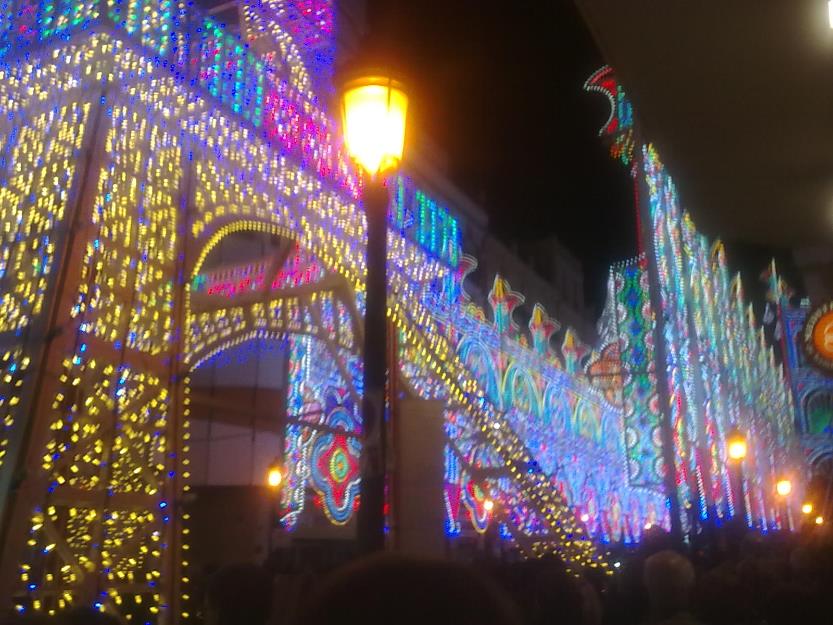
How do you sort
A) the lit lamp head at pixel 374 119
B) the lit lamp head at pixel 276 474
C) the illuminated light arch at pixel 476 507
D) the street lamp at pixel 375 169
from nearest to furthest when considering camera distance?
1. the street lamp at pixel 375 169
2. the lit lamp head at pixel 374 119
3. the lit lamp head at pixel 276 474
4. the illuminated light arch at pixel 476 507

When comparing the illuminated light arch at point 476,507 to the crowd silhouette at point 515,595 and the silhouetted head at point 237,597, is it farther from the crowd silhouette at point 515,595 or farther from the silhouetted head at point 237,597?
the silhouetted head at point 237,597

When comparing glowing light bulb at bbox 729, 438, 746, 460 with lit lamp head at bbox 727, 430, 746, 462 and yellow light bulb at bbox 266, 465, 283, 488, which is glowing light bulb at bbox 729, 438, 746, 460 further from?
yellow light bulb at bbox 266, 465, 283, 488

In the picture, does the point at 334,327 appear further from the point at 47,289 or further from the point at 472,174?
the point at 472,174

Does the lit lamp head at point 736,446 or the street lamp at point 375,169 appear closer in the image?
the street lamp at point 375,169

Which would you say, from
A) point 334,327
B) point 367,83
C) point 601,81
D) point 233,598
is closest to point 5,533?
point 233,598

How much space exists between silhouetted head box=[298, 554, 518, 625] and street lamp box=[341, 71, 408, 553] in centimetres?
323

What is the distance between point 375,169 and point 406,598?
4087 millimetres

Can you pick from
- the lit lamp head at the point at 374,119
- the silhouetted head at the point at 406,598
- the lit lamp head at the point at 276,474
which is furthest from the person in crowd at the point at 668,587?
the lit lamp head at the point at 276,474

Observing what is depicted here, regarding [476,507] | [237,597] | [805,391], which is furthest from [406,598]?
[805,391]

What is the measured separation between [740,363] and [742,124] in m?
14.7

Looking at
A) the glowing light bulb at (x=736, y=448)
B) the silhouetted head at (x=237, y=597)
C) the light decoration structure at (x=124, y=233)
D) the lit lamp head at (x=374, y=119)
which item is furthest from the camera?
the glowing light bulb at (x=736, y=448)

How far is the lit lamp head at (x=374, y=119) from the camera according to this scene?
527cm

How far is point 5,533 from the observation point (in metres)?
6.59

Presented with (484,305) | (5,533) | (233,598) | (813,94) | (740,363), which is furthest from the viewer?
(484,305)
